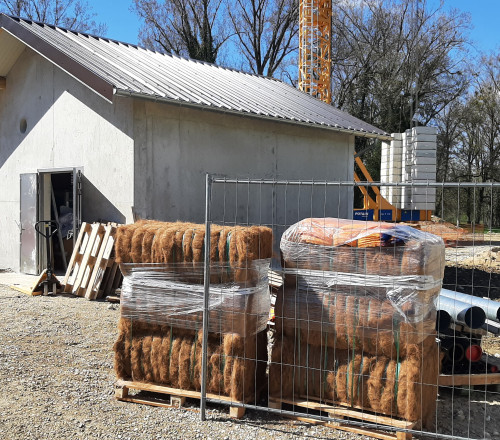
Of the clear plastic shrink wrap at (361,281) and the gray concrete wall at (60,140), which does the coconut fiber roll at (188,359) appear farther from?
the gray concrete wall at (60,140)

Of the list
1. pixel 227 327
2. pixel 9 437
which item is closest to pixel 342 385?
pixel 227 327

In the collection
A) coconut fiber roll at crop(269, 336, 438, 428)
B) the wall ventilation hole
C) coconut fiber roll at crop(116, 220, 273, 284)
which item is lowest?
coconut fiber roll at crop(269, 336, 438, 428)

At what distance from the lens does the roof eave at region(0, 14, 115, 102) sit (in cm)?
884

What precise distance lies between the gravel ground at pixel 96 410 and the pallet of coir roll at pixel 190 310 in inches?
9.8

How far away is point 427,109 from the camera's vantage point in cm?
3634

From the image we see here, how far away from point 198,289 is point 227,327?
1.42 feet

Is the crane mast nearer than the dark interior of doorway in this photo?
No

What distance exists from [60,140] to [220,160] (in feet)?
11.0

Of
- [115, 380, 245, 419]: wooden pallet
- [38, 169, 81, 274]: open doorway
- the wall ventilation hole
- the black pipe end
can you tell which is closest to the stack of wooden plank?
[38, 169, 81, 274]: open doorway

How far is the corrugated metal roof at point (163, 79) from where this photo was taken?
927cm

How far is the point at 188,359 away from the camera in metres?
4.75

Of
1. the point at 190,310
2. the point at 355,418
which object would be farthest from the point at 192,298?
the point at 355,418

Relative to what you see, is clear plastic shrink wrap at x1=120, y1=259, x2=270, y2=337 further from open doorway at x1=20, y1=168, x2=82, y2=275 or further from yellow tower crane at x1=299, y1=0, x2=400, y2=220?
yellow tower crane at x1=299, y1=0, x2=400, y2=220

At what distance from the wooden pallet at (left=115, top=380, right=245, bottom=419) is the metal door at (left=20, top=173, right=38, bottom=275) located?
7.27 metres
